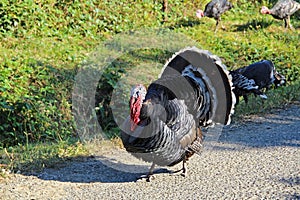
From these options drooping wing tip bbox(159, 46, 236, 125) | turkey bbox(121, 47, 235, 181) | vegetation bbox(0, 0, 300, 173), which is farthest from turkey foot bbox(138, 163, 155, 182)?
vegetation bbox(0, 0, 300, 173)

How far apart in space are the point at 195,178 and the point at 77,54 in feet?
17.8

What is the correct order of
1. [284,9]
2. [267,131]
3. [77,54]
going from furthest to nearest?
1. [284,9]
2. [77,54]
3. [267,131]

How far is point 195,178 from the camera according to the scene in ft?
17.7

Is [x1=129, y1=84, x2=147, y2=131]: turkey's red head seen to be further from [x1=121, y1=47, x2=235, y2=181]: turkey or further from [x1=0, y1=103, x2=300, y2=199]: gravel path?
[x1=0, y1=103, x2=300, y2=199]: gravel path

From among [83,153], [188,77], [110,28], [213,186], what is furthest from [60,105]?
[110,28]

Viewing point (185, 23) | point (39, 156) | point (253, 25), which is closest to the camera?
point (39, 156)

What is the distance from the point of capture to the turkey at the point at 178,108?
485 centimetres

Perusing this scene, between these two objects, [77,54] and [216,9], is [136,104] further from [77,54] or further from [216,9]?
[216,9]

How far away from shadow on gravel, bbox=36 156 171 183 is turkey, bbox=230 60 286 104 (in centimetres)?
240

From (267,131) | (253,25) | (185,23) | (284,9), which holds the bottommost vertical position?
(267,131)

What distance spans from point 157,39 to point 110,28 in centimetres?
120

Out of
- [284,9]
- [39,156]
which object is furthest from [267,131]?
[284,9]

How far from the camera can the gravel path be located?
4.93 m

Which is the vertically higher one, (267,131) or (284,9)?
(284,9)
